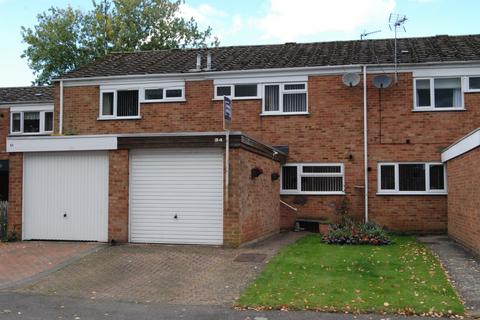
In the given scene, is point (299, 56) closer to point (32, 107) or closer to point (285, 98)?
point (285, 98)

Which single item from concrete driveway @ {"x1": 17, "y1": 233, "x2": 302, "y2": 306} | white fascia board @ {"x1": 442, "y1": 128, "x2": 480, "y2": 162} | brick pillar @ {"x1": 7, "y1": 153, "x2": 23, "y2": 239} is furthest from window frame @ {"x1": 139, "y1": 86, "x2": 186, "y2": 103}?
white fascia board @ {"x1": 442, "y1": 128, "x2": 480, "y2": 162}

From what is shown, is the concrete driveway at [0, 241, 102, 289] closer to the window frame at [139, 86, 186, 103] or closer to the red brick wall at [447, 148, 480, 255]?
the window frame at [139, 86, 186, 103]

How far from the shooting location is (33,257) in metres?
12.2

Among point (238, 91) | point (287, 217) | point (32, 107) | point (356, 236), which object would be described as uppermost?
point (32, 107)

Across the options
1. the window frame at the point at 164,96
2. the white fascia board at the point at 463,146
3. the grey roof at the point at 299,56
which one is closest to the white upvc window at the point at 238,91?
the grey roof at the point at 299,56

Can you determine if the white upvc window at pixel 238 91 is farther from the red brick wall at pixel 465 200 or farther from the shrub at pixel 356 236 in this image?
the red brick wall at pixel 465 200

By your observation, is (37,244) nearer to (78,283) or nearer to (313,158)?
(78,283)

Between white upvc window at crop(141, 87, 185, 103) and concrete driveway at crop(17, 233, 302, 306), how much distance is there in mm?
7550

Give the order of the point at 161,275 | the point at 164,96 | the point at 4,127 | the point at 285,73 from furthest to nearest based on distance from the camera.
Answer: the point at 4,127 < the point at 164,96 < the point at 285,73 < the point at 161,275

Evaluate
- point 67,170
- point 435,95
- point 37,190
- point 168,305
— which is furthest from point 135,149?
point 435,95

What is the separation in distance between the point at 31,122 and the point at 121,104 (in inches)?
318

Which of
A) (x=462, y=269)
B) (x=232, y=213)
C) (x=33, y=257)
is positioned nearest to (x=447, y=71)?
(x=462, y=269)

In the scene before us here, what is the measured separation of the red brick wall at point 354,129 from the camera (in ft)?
57.0

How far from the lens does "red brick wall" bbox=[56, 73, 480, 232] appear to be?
17375 millimetres
